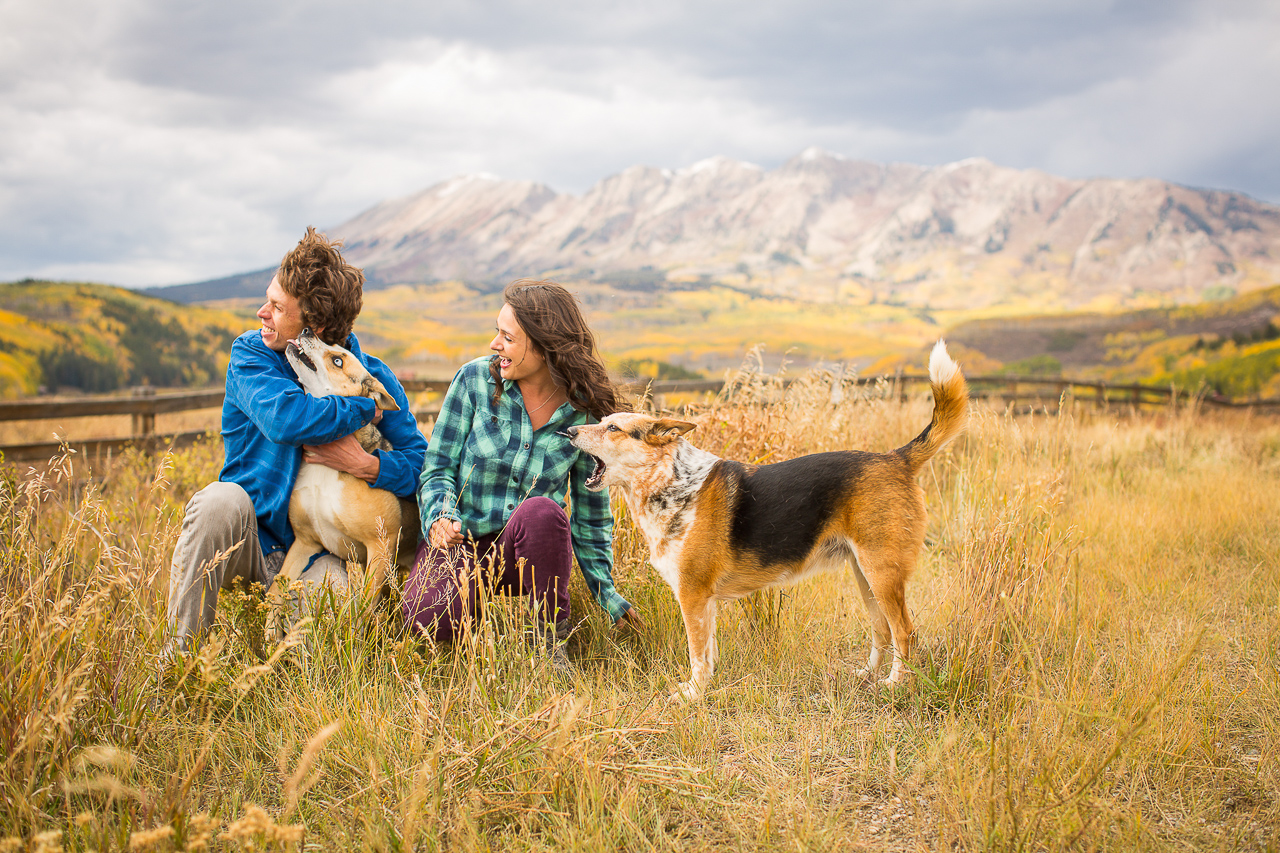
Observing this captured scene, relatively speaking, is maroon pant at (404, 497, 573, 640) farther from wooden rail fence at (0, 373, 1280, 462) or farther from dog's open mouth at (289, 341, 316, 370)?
wooden rail fence at (0, 373, 1280, 462)

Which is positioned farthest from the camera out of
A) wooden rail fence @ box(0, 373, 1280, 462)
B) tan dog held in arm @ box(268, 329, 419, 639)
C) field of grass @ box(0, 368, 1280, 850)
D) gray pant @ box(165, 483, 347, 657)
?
wooden rail fence @ box(0, 373, 1280, 462)

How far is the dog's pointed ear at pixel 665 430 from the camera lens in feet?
9.62

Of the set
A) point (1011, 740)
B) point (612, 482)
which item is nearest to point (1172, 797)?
point (1011, 740)

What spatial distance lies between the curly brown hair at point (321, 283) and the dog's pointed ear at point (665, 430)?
1593 millimetres

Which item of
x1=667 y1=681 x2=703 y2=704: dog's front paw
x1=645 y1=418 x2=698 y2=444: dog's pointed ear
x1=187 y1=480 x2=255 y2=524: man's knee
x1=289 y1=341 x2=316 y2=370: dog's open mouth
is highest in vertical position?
x1=289 y1=341 x2=316 y2=370: dog's open mouth

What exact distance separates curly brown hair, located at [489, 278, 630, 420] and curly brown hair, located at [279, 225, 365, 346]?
75cm

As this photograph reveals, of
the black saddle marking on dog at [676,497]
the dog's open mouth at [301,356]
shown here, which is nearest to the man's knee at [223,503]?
the dog's open mouth at [301,356]

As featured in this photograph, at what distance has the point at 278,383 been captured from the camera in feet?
9.71

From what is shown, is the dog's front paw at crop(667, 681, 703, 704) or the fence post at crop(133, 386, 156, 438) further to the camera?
the fence post at crop(133, 386, 156, 438)

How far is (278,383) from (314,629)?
3.67ft

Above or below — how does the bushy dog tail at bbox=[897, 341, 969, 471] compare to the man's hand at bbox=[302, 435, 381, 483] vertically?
above

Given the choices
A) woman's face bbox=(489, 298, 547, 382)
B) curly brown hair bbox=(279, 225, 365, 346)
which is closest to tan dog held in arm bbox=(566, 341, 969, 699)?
woman's face bbox=(489, 298, 547, 382)

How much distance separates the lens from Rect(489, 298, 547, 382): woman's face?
3154 millimetres

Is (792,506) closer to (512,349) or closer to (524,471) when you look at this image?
(524,471)
